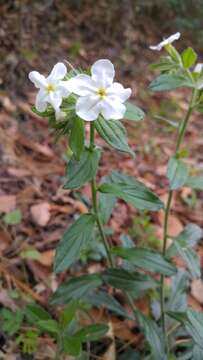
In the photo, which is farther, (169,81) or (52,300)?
(52,300)

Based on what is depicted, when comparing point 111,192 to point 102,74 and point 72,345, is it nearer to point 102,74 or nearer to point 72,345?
point 102,74

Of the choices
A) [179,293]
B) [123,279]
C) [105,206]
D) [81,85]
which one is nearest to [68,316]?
[123,279]

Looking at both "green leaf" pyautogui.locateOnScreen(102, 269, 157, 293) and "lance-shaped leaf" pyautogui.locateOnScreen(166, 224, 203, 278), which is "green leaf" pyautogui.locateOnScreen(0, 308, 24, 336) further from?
"lance-shaped leaf" pyautogui.locateOnScreen(166, 224, 203, 278)

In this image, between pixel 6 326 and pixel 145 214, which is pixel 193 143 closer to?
pixel 145 214

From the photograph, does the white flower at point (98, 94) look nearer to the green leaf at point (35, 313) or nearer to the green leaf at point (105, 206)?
the green leaf at point (105, 206)

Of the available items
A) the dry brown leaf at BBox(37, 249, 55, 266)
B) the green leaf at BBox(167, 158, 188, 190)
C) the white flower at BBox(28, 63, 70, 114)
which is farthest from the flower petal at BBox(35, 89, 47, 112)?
the dry brown leaf at BBox(37, 249, 55, 266)

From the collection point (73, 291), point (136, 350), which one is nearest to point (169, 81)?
point (73, 291)
